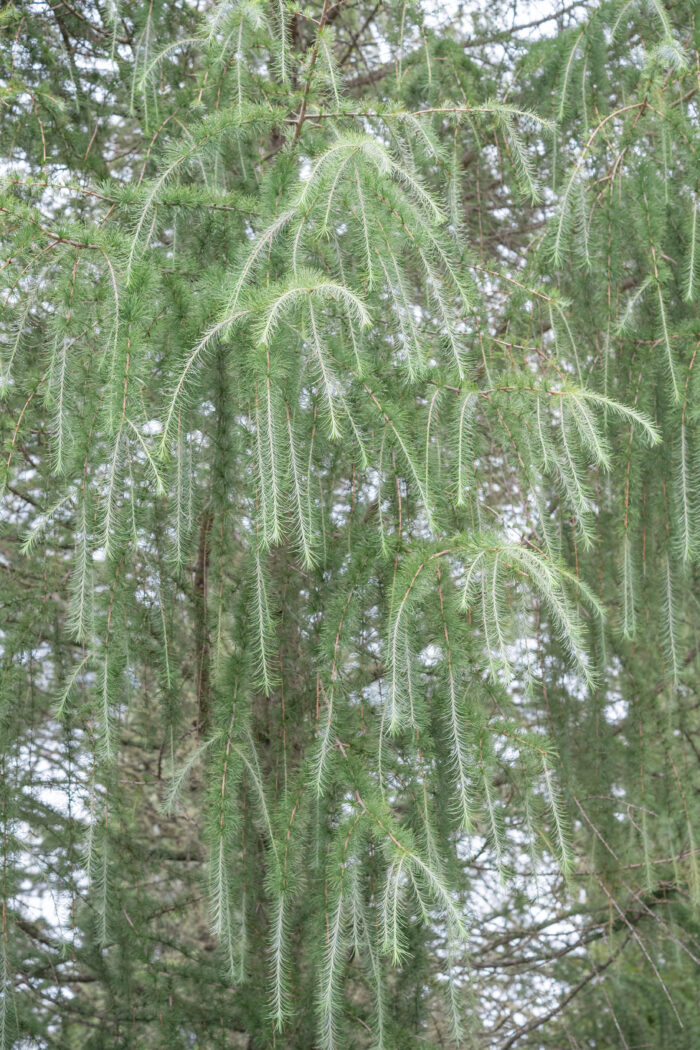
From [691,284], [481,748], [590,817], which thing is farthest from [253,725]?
[691,284]

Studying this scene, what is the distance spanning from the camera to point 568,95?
3105mm

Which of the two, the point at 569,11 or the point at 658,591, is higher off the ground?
the point at 569,11

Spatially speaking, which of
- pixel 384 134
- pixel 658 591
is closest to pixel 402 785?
pixel 658 591

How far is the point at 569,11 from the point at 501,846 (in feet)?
9.16

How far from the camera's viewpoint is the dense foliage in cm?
211

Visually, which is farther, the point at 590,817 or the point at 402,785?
the point at 590,817

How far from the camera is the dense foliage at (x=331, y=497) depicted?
2113 mm

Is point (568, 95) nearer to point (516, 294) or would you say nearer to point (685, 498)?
point (516, 294)

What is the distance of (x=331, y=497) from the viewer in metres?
2.81

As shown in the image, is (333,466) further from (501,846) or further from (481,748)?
(501,846)

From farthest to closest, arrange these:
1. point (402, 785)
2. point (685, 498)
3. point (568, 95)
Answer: point (568, 95) → point (685, 498) → point (402, 785)

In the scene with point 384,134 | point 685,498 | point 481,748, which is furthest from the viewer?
point 384,134

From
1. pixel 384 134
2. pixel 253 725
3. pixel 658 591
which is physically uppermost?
pixel 384 134

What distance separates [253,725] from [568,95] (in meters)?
2.02
